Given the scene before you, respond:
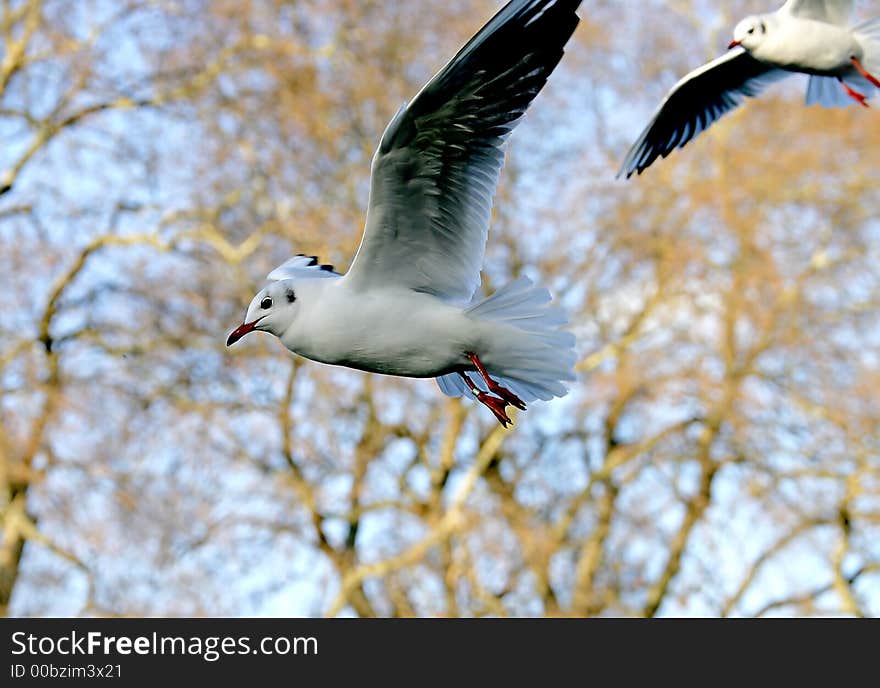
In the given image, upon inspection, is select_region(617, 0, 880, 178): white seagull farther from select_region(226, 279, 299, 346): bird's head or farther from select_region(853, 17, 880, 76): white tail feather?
select_region(226, 279, 299, 346): bird's head

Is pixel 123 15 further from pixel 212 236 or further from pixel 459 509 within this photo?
pixel 459 509

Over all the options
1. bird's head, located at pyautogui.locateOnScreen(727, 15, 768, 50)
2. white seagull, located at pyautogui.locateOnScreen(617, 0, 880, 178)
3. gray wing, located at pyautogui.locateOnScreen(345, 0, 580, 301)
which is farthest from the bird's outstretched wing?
gray wing, located at pyautogui.locateOnScreen(345, 0, 580, 301)

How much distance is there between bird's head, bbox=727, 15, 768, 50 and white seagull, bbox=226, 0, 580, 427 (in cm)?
66

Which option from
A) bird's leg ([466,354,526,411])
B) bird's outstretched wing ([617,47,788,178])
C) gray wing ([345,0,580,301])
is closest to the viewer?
gray wing ([345,0,580,301])

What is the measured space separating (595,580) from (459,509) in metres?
0.79

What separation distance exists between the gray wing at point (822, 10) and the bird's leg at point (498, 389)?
0.91 m

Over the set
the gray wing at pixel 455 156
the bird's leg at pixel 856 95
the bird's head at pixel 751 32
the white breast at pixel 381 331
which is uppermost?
the bird's head at pixel 751 32

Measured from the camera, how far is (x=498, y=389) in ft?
5.73

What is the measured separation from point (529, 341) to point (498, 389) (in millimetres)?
103

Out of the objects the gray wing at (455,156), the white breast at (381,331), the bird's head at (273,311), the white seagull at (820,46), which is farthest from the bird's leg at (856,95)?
the bird's head at (273,311)

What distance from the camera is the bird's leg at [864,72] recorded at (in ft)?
7.36

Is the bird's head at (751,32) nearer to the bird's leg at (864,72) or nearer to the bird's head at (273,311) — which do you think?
the bird's leg at (864,72)

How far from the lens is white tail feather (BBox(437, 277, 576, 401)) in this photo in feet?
5.95

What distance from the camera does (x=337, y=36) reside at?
7.55 metres
